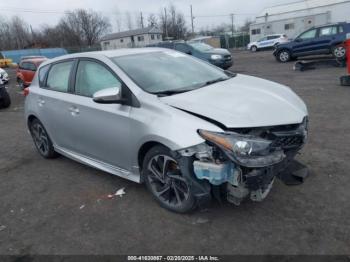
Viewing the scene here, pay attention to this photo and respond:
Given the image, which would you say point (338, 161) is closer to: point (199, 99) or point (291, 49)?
point (199, 99)

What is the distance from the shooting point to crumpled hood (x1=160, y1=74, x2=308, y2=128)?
3209mm

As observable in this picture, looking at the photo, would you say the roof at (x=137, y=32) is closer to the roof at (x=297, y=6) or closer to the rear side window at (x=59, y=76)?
the roof at (x=297, y=6)

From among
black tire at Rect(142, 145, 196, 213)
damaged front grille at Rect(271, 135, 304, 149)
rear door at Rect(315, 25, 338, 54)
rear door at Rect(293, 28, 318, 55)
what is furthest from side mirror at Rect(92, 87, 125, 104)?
rear door at Rect(293, 28, 318, 55)

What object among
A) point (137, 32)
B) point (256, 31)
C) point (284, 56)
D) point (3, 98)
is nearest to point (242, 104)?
point (3, 98)

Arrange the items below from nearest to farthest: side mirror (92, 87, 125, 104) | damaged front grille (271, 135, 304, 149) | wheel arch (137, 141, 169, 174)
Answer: damaged front grille (271, 135, 304, 149), wheel arch (137, 141, 169, 174), side mirror (92, 87, 125, 104)

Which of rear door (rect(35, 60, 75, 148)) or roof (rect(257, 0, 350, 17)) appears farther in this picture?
roof (rect(257, 0, 350, 17))

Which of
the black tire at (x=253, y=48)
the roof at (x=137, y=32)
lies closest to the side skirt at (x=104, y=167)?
the black tire at (x=253, y=48)

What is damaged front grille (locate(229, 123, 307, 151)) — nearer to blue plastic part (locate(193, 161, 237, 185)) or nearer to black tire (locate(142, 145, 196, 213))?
blue plastic part (locate(193, 161, 237, 185))

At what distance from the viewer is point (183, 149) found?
10.6ft

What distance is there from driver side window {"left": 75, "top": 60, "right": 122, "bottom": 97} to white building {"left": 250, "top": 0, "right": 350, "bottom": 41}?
147 feet

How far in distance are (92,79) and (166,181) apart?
5.60ft

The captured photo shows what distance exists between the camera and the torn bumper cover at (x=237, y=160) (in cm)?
304

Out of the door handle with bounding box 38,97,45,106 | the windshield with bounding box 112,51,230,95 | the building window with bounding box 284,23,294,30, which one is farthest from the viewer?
the building window with bounding box 284,23,294,30

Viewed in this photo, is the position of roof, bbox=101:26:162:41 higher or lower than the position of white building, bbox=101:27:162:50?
higher
